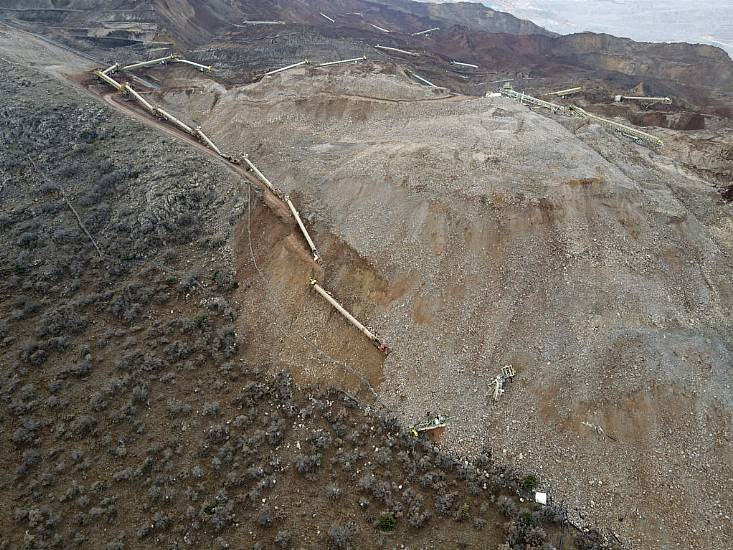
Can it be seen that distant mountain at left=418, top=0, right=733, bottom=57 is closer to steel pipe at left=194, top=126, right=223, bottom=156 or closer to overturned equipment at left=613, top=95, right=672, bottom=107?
overturned equipment at left=613, top=95, right=672, bottom=107

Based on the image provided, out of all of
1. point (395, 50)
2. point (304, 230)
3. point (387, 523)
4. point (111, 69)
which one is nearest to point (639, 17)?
point (395, 50)

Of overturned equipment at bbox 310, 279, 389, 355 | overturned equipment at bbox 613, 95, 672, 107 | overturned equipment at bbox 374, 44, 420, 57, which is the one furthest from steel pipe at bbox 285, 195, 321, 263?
overturned equipment at bbox 374, 44, 420, 57

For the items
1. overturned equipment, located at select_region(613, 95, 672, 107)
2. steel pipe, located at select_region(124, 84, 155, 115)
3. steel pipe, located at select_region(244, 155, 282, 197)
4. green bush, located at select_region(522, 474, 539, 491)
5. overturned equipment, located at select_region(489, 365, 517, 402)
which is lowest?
green bush, located at select_region(522, 474, 539, 491)

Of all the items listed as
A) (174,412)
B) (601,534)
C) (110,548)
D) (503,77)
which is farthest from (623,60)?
(110,548)

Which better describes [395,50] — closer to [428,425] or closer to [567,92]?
[567,92]

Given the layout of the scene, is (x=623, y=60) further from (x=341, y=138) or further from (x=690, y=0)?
(x=690, y=0)

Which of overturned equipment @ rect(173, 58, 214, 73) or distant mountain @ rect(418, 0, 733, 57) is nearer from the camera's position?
overturned equipment @ rect(173, 58, 214, 73)
